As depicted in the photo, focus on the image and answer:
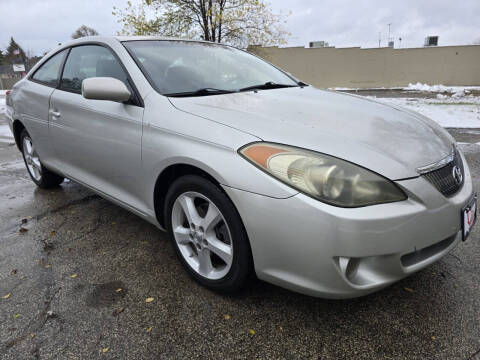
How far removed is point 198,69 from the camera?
106 inches

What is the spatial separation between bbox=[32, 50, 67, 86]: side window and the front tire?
2.04 m

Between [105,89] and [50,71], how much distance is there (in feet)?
5.52

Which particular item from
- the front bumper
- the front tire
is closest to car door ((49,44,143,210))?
the front tire

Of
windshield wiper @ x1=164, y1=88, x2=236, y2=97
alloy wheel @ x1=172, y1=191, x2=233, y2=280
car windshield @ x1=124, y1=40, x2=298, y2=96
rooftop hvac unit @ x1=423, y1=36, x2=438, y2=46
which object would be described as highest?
rooftop hvac unit @ x1=423, y1=36, x2=438, y2=46

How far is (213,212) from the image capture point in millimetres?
1978

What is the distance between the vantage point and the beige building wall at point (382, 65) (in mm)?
26328

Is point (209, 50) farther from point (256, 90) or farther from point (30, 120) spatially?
point (30, 120)

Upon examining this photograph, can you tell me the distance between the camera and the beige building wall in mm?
26328

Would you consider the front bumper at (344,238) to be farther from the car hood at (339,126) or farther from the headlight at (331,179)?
the car hood at (339,126)

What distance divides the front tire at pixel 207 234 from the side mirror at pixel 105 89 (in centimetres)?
70

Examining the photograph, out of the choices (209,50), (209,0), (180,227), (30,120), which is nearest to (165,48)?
(209,50)

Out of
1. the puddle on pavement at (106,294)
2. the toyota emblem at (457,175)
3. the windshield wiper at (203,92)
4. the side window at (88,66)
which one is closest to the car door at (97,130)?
the side window at (88,66)

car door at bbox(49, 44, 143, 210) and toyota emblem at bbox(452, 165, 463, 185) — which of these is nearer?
toyota emblem at bbox(452, 165, 463, 185)

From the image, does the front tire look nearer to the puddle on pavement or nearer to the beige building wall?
the puddle on pavement
